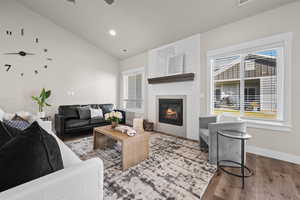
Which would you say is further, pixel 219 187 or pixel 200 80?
pixel 200 80

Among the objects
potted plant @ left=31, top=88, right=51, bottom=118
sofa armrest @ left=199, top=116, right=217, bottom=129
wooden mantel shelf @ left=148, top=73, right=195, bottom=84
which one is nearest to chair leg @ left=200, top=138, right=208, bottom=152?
sofa armrest @ left=199, top=116, right=217, bottom=129

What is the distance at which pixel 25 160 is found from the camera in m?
0.61

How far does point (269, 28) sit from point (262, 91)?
116cm

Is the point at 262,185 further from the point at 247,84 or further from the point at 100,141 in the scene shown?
the point at 100,141

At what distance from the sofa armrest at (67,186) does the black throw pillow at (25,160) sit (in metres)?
0.05

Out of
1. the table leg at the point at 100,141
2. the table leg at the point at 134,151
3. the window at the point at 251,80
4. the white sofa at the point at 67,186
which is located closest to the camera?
the white sofa at the point at 67,186

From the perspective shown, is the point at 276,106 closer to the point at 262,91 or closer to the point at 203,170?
the point at 262,91

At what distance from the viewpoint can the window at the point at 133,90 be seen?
476 centimetres

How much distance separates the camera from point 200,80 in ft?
10.3

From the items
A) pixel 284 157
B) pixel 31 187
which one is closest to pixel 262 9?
pixel 284 157

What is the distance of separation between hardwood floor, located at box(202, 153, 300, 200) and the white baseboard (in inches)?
4.1

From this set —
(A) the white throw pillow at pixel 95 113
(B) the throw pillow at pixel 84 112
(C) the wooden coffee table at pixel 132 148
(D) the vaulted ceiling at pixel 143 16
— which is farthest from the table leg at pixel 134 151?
(D) the vaulted ceiling at pixel 143 16

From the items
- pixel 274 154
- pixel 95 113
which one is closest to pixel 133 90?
pixel 95 113

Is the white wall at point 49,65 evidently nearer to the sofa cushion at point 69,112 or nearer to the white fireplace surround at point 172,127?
the sofa cushion at point 69,112
